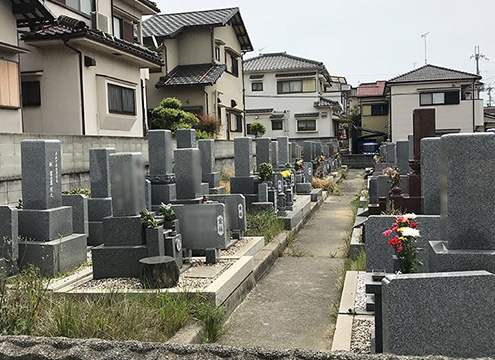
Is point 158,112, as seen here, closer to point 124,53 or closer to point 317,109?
point 124,53

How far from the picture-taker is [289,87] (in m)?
45.6

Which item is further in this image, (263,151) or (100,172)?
(263,151)

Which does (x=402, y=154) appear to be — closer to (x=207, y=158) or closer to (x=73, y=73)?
(x=207, y=158)

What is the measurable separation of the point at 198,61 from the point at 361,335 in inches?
990

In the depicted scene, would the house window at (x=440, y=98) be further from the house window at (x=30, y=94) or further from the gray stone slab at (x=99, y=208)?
the gray stone slab at (x=99, y=208)

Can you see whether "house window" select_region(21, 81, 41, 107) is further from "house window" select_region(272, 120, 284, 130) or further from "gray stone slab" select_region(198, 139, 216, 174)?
"house window" select_region(272, 120, 284, 130)

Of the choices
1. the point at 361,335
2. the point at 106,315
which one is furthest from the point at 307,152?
the point at 106,315

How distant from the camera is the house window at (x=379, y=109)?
48.4m

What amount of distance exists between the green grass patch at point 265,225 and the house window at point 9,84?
772 centimetres

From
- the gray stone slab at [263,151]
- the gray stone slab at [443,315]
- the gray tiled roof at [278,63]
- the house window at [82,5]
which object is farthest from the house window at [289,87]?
the gray stone slab at [443,315]

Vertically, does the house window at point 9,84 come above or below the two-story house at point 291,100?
below

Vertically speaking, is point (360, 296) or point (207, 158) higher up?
point (207, 158)

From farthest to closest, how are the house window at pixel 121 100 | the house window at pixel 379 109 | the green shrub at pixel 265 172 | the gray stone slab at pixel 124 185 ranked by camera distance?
the house window at pixel 379 109
the house window at pixel 121 100
the green shrub at pixel 265 172
the gray stone slab at pixel 124 185

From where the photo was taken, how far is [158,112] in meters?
22.5
